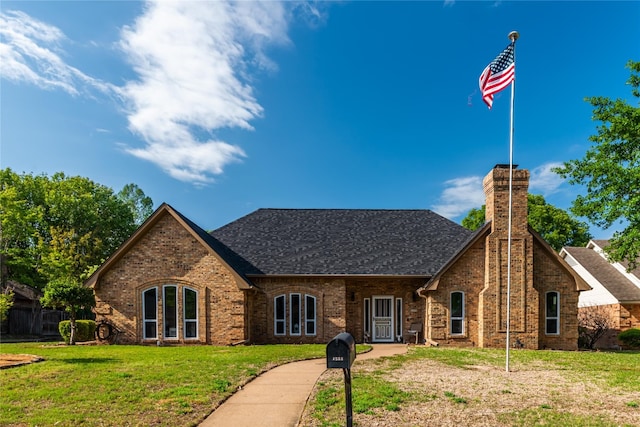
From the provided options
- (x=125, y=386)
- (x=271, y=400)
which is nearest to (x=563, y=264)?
(x=271, y=400)

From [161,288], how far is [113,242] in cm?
2498

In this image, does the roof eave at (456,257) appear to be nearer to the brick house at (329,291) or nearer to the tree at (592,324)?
the brick house at (329,291)

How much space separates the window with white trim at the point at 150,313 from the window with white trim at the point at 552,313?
16652 mm

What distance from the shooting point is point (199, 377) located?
10086mm

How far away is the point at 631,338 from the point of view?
66.2ft

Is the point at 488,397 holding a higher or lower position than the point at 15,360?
higher

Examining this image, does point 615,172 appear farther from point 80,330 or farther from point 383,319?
point 80,330

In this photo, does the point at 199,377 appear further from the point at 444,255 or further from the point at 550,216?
the point at 550,216

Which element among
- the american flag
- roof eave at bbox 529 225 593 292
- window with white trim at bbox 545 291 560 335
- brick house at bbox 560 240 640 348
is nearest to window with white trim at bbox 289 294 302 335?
roof eave at bbox 529 225 593 292

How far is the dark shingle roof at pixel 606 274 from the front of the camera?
22.5 metres

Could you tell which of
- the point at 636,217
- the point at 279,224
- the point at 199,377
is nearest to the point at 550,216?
the point at 636,217

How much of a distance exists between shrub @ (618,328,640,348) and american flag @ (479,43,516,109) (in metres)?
14.5

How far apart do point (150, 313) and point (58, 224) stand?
24.2 m

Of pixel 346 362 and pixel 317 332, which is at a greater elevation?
pixel 346 362
